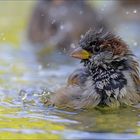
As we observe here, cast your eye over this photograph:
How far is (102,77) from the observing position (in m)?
5.38

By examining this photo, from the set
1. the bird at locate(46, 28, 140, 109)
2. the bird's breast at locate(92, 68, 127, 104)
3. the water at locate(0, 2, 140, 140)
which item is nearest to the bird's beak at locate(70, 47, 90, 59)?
the bird at locate(46, 28, 140, 109)

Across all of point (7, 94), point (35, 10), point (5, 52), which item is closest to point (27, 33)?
point (35, 10)

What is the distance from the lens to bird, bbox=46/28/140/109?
5266 millimetres

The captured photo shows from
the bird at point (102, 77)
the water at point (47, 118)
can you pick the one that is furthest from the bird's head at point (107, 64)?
the water at point (47, 118)

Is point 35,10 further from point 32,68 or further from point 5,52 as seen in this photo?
point 32,68

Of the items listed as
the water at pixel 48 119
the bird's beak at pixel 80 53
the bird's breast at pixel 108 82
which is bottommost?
the water at pixel 48 119

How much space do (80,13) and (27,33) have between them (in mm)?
1051

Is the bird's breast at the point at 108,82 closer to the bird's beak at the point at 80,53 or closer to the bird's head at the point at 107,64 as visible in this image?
the bird's head at the point at 107,64

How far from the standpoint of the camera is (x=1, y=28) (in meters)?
12.0

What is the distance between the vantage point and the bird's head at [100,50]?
17.6ft

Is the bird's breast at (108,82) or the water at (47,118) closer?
the water at (47,118)

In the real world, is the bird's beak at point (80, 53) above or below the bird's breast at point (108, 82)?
above

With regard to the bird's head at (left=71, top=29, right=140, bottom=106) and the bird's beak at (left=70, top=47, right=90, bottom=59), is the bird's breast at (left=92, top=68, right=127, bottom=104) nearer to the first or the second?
the bird's head at (left=71, top=29, right=140, bottom=106)

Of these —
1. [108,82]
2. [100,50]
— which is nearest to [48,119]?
[108,82]
